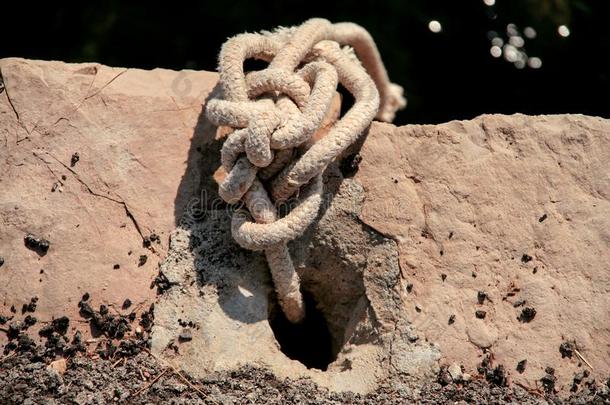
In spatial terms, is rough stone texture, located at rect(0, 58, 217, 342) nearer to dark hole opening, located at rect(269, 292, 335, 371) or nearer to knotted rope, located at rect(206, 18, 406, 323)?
knotted rope, located at rect(206, 18, 406, 323)

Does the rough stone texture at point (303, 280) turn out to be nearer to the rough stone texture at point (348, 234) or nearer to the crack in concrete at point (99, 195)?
the rough stone texture at point (348, 234)

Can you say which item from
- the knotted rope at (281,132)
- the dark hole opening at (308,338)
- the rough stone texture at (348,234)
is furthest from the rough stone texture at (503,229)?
the dark hole opening at (308,338)

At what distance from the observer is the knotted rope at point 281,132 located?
2330 millimetres

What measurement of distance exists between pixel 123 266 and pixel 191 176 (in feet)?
1.04

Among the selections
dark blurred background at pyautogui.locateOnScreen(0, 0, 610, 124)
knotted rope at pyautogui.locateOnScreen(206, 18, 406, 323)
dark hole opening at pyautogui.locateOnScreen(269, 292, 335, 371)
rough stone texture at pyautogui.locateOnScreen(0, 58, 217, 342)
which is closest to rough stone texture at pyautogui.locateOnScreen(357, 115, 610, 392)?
knotted rope at pyautogui.locateOnScreen(206, 18, 406, 323)

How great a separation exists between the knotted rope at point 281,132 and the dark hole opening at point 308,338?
14 centimetres

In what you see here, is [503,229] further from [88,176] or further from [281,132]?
[88,176]

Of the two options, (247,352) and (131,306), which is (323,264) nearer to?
(247,352)

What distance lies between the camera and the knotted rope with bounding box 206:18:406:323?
2.33 m

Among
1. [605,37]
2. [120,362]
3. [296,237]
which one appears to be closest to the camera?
[120,362]

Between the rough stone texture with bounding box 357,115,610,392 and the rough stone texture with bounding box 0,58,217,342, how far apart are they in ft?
1.81

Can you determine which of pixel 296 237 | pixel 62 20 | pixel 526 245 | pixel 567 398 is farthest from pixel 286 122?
pixel 62 20

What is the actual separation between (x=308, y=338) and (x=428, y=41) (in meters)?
1.38

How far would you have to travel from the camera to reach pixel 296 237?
2.45 m
